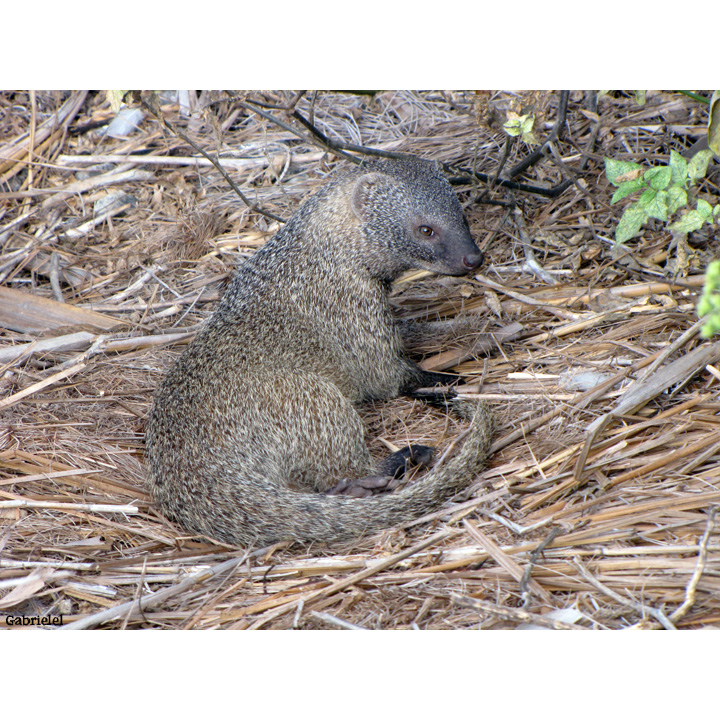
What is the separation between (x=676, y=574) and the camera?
2480 mm

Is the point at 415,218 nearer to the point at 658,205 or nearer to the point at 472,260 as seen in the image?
the point at 472,260

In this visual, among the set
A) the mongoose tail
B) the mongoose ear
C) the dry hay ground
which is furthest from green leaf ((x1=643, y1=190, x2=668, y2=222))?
the mongoose tail

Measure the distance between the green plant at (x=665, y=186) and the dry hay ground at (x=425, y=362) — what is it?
0.36 metres

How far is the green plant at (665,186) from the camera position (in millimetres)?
3211

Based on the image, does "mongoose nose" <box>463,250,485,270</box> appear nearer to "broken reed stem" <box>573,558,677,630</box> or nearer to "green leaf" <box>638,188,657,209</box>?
"green leaf" <box>638,188,657,209</box>

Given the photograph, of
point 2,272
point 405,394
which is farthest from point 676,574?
point 2,272

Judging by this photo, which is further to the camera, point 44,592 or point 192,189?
point 192,189

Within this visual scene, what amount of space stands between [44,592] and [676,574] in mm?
2276

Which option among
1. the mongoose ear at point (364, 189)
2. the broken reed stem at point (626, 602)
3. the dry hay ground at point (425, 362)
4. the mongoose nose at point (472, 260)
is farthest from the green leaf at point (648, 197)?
the broken reed stem at point (626, 602)

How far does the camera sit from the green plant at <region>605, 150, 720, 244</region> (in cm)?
321

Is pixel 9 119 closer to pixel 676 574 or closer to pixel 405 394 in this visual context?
pixel 405 394

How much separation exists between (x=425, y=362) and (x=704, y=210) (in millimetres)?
1693

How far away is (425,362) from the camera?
4.30 m

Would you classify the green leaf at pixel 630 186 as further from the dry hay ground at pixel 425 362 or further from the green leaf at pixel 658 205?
the dry hay ground at pixel 425 362
